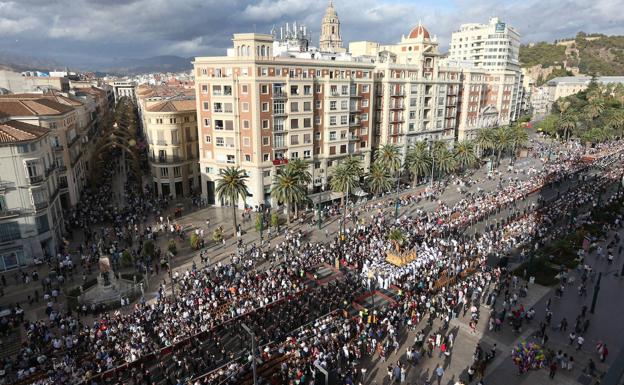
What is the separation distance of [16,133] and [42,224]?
9288 millimetres

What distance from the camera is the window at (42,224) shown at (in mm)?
40806

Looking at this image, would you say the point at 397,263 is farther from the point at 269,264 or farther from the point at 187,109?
the point at 187,109

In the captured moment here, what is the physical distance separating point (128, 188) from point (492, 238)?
5676cm

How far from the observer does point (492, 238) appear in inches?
1844

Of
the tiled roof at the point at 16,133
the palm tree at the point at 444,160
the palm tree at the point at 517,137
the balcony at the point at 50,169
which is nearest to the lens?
the tiled roof at the point at 16,133

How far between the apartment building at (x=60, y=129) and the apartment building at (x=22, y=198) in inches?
374

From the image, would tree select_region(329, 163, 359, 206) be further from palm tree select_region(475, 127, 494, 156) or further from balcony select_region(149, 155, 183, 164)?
palm tree select_region(475, 127, 494, 156)

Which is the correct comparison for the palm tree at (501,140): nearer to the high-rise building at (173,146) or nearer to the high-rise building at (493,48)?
the high-rise building at (493,48)

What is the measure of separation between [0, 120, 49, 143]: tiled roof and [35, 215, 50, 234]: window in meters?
7.90

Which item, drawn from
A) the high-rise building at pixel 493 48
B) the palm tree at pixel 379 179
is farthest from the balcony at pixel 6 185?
the high-rise building at pixel 493 48

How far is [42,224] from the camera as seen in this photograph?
41344 millimetres

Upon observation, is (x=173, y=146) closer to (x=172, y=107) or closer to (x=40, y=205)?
(x=172, y=107)

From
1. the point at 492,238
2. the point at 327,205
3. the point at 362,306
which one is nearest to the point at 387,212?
the point at 327,205

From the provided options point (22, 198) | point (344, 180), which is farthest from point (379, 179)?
point (22, 198)
